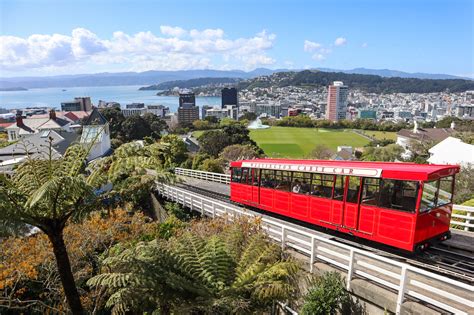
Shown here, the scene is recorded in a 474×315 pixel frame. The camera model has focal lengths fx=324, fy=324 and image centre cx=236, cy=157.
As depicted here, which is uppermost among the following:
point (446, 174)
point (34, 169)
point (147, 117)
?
point (34, 169)

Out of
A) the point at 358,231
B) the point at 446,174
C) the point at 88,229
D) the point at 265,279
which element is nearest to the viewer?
the point at 265,279

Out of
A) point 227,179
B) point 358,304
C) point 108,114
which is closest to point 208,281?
point 358,304

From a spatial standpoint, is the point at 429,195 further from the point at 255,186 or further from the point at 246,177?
the point at 246,177

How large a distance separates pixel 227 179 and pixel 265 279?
60.9 feet

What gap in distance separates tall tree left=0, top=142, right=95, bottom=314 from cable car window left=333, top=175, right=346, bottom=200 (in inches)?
289

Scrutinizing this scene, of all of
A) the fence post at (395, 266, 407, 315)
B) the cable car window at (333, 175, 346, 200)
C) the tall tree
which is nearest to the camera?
the tall tree

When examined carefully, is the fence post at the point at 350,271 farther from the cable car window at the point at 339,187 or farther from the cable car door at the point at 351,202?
the cable car window at the point at 339,187

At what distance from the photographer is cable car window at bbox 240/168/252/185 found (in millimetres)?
14969

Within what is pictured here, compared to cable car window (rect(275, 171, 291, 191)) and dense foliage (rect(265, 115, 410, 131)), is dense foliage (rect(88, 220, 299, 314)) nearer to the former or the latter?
cable car window (rect(275, 171, 291, 191))

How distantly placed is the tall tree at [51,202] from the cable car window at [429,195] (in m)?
→ 8.02

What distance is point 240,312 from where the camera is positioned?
20.5 ft

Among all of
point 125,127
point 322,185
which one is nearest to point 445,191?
point 322,185

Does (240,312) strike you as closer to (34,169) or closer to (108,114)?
(34,169)

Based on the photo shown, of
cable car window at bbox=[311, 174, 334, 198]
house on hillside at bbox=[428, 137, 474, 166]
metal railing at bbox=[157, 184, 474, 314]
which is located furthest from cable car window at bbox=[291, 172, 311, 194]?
house on hillside at bbox=[428, 137, 474, 166]
